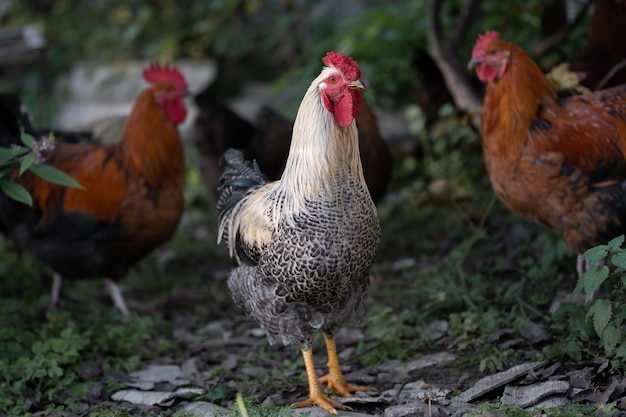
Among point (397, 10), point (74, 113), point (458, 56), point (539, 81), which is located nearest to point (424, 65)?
point (458, 56)

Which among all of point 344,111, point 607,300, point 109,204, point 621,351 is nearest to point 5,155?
point 109,204

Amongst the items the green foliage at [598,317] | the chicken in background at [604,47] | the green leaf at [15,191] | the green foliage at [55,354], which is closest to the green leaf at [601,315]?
the green foliage at [598,317]

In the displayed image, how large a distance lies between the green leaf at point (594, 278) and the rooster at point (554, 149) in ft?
3.40

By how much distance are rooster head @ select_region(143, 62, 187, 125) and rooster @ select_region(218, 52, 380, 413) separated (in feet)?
7.34

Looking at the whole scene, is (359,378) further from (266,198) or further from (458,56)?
(458,56)

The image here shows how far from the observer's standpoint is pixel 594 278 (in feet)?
11.2

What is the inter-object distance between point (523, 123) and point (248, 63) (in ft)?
24.6

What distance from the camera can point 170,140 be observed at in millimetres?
5859

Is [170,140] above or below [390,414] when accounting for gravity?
above

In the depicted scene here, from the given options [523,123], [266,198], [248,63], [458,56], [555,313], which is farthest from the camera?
[248,63]

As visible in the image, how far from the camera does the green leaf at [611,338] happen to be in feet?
11.4

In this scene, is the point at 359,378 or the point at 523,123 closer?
the point at 359,378

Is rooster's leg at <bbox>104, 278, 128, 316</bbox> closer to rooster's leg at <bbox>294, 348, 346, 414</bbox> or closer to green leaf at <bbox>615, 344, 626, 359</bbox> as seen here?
rooster's leg at <bbox>294, 348, 346, 414</bbox>

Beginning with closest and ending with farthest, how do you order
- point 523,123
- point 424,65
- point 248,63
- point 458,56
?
point 523,123 → point 458,56 → point 424,65 → point 248,63
